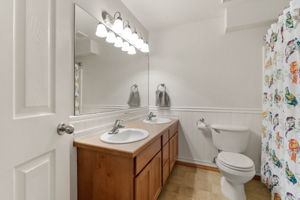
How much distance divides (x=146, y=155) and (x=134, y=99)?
1.04m

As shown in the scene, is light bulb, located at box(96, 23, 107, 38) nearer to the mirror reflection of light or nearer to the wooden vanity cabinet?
the mirror reflection of light

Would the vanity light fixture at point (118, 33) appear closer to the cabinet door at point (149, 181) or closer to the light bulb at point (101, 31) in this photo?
the light bulb at point (101, 31)

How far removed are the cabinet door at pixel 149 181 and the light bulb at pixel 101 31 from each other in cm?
132

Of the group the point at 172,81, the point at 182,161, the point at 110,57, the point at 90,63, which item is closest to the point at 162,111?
the point at 172,81

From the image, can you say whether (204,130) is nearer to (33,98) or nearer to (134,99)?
(134,99)

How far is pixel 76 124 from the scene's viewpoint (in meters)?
1.12

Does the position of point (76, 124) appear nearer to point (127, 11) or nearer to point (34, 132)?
point (34, 132)

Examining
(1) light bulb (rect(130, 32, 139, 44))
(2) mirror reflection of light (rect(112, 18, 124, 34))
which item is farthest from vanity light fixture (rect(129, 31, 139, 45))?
(2) mirror reflection of light (rect(112, 18, 124, 34))

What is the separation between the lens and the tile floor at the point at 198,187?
1.52 meters

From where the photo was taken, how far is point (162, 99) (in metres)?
2.20

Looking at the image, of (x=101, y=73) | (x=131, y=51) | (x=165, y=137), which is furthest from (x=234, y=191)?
(x=131, y=51)

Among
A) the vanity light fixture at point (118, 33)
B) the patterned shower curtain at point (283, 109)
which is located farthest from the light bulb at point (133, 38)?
the patterned shower curtain at point (283, 109)

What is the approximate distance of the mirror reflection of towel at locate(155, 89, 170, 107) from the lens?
7.22 feet

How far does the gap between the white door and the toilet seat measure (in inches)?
56.4
